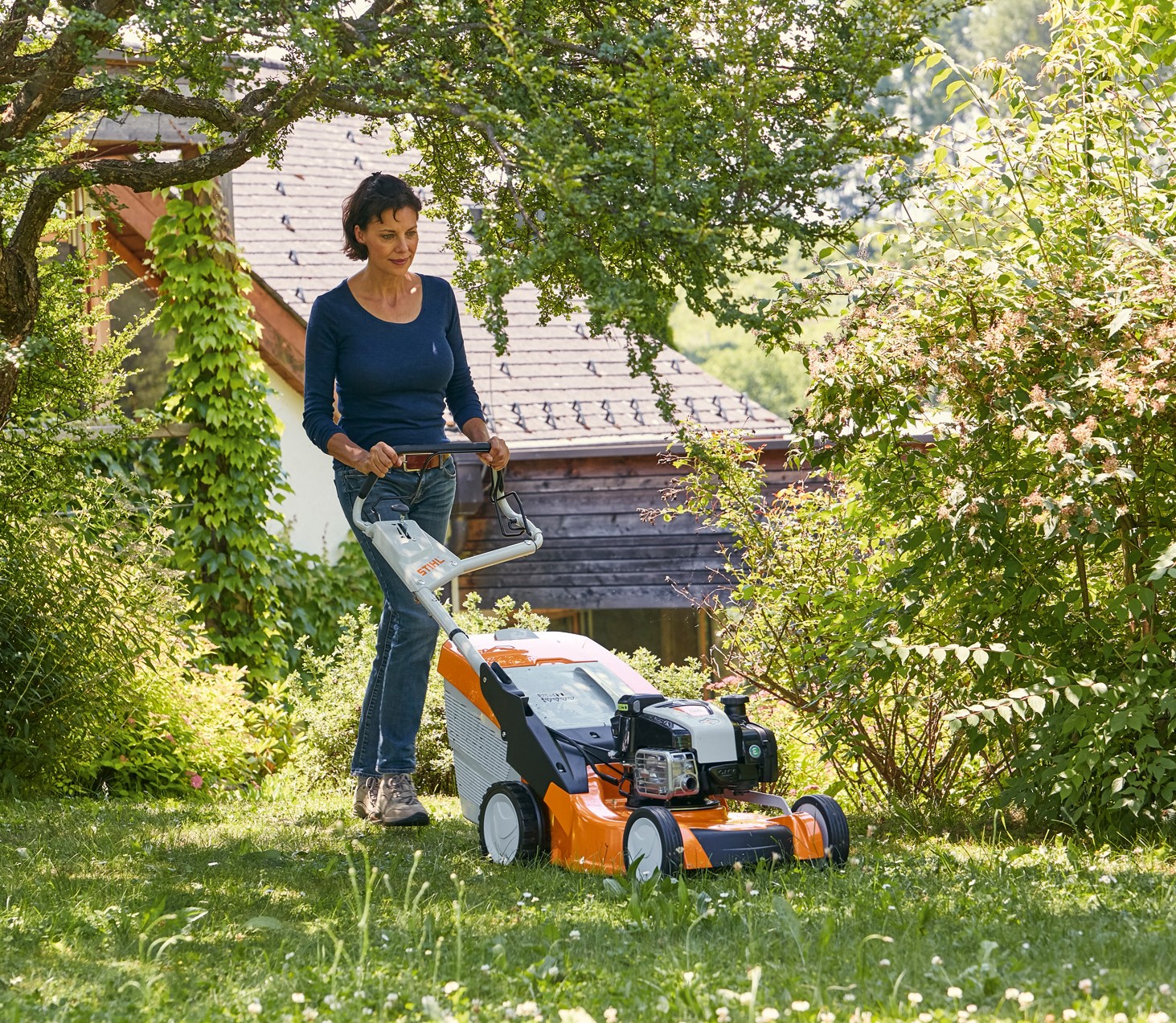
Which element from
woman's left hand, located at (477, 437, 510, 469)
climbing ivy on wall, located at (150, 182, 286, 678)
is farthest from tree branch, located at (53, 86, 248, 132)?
climbing ivy on wall, located at (150, 182, 286, 678)

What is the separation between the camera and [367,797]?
4.67 m

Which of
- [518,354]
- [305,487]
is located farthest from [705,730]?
[518,354]

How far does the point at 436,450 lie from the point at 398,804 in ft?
4.03

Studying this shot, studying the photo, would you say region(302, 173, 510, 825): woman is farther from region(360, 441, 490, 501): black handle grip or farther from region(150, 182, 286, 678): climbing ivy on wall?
region(150, 182, 286, 678): climbing ivy on wall

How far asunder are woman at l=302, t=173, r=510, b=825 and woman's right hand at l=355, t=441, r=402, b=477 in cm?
21

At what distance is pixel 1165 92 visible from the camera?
3941 millimetres

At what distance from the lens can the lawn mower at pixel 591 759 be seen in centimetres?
349

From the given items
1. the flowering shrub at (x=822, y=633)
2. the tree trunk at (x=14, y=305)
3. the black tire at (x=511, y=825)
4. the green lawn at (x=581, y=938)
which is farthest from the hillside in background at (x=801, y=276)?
the green lawn at (x=581, y=938)

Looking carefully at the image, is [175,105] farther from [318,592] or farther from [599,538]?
[599,538]

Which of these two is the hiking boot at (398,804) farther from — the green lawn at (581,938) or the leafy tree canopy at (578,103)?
the leafy tree canopy at (578,103)

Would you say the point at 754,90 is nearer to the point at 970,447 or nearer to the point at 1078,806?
the point at 970,447

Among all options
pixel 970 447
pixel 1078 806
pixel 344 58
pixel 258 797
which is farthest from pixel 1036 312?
pixel 258 797

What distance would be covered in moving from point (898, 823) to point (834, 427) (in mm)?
1377

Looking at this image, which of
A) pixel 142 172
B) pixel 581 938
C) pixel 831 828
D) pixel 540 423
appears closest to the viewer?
pixel 581 938
